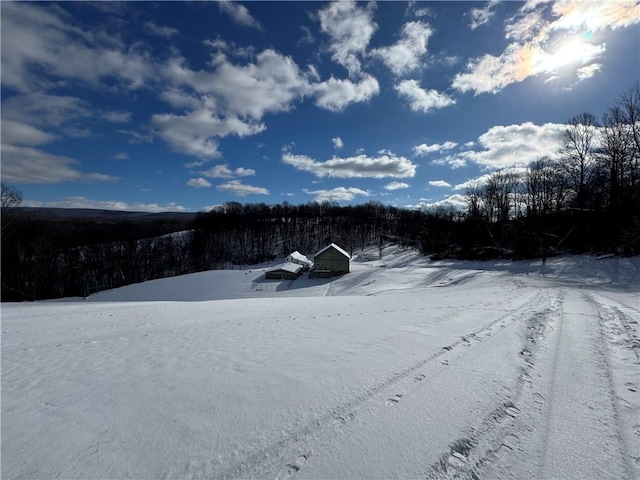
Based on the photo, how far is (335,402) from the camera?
3953 mm

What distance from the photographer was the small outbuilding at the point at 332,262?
A: 48.0m

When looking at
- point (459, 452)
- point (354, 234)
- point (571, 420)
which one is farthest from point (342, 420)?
point (354, 234)

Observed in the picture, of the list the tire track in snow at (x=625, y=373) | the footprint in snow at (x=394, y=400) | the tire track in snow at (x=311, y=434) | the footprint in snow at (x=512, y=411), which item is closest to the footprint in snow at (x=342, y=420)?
the tire track in snow at (x=311, y=434)

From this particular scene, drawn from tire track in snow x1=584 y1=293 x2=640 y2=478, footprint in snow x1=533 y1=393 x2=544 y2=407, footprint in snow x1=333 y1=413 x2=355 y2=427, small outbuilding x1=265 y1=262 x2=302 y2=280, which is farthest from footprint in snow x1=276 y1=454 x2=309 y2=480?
small outbuilding x1=265 y1=262 x2=302 y2=280

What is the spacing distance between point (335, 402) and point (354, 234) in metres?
100

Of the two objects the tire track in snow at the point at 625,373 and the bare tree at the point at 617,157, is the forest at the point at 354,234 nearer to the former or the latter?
the bare tree at the point at 617,157

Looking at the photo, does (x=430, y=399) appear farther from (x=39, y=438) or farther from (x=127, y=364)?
(x=127, y=364)

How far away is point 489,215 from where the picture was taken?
198 feet

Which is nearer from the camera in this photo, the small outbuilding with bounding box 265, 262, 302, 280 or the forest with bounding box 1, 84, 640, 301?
the forest with bounding box 1, 84, 640, 301

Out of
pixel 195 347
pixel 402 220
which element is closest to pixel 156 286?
pixel 195 347

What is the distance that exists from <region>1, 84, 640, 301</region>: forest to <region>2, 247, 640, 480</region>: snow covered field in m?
26.7

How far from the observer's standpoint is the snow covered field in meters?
2.90

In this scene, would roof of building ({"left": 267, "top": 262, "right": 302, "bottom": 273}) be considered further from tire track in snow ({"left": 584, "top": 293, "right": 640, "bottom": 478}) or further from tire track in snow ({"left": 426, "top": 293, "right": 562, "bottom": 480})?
tire track in snow ({"left": 426, "top": 293, "right": 562, "bottom": 480})

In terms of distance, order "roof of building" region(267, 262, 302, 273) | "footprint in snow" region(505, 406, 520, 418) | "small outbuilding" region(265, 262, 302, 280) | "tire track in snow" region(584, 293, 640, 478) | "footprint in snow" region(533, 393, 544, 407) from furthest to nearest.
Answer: "roof of building" region(267, 262, 302, 273) < "small outbuilding" region(265, 262, 302, 280) < "footprint in snow" region(533, 393, 544, 407) < "footprint in snow" region(505, 406, 520, 418) < "tire track in snow" region(584, 293, 640, 478)
